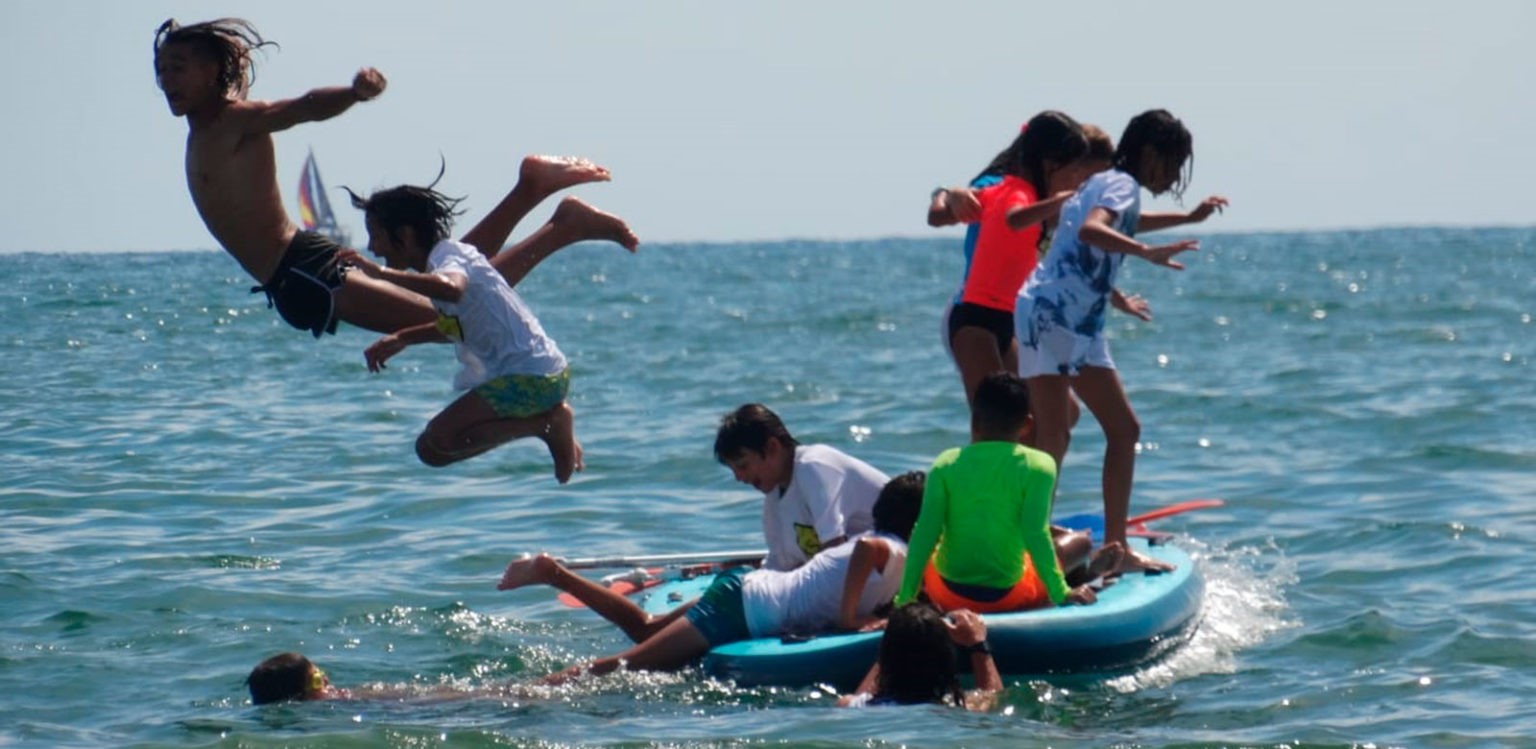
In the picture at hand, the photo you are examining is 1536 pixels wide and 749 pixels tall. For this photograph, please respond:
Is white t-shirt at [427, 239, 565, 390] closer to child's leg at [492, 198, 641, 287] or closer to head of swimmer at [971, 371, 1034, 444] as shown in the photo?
child's leg at [492, 198, 641, 287]

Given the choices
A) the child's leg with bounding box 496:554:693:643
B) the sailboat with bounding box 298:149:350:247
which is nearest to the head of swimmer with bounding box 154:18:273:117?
the child's leg with bounding box 496:554:693:643

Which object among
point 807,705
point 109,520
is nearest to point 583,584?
point 807,705

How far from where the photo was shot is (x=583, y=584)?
979 cm

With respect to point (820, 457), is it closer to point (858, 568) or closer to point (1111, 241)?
point (858, 568)

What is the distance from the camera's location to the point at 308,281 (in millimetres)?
8695

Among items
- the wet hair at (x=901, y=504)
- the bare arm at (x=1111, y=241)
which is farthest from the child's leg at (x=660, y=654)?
the bare arm at (x=1111, y=241)

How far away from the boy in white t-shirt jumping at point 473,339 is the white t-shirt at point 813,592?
Result: 1.06 meters

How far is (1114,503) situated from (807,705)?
5.21 ft

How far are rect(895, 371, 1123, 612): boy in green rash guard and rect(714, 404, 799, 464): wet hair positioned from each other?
0.73 meters

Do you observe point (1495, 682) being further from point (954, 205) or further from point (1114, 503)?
point (954, 205)

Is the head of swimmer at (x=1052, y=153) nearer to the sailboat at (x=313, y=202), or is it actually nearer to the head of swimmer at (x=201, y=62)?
the head of swimmer at (x=201, y=62)

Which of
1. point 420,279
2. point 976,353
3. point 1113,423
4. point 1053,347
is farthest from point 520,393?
point 1113,423

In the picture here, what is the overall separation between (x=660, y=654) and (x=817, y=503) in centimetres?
98

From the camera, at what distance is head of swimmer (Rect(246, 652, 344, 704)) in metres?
9.15
